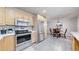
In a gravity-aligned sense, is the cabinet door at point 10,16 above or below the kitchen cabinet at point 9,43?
above

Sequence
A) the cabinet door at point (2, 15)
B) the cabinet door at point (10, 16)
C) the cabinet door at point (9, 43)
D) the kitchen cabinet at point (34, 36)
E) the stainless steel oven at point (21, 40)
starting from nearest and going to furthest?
the cabinet door at point (9, 43), the cabinet door at point (2, 15), the cabinet door at point (10, 16), the stainless steel oven at point (21, 40), the kitchen cabinet at point (34, 36)

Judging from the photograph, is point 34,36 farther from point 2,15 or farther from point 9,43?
point 2,15

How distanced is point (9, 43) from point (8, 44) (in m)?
0.07

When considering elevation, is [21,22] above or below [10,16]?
below

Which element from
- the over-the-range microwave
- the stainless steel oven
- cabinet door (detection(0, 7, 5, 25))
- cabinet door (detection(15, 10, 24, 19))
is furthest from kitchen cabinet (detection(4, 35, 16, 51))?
cabinet door (detection(15, 10, 24, 19))

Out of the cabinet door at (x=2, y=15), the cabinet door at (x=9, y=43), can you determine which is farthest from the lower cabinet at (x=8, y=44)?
the cabinet door at (x=2, y=15)

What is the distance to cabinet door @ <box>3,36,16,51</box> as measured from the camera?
3.32 m

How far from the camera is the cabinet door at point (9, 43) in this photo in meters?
3.32

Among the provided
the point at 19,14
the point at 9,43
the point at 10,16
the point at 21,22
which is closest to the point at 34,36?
the point at 21,22

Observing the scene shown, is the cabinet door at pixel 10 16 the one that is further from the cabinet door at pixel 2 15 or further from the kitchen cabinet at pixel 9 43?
the kitchen cabinet at pixel 9 43

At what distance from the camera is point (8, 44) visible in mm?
3447

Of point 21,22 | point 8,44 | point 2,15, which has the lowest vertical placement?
point 8,44

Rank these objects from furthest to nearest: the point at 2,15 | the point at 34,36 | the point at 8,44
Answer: the point at 34,36 < the point at 2,15 < the point at 8,44

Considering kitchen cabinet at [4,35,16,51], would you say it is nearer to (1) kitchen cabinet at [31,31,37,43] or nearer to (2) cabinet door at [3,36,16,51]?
(2) cabinet door at [3,36,16,51]
